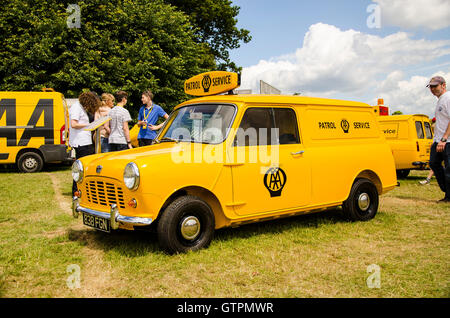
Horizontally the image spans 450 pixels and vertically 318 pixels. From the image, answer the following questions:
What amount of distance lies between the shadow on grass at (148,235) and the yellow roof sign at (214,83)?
6.36 ft

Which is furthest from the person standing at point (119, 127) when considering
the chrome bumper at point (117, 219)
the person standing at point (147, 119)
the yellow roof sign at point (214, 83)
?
the chrome bumper at point (117, 219)

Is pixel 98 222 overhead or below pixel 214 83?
below

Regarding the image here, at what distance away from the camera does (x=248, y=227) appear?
18.4ft

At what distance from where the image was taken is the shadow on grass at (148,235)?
453 cm

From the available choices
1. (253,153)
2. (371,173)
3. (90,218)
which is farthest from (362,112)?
(90,218)

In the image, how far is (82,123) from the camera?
673cm

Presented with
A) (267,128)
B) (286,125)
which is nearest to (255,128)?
(267,128)

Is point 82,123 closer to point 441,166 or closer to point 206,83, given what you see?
point 206,83

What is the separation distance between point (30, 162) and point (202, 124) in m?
10.0

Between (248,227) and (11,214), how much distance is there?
3.86 m

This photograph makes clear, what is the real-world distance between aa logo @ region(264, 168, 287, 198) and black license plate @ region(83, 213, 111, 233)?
73.1 inches

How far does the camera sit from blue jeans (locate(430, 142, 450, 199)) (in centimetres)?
680
